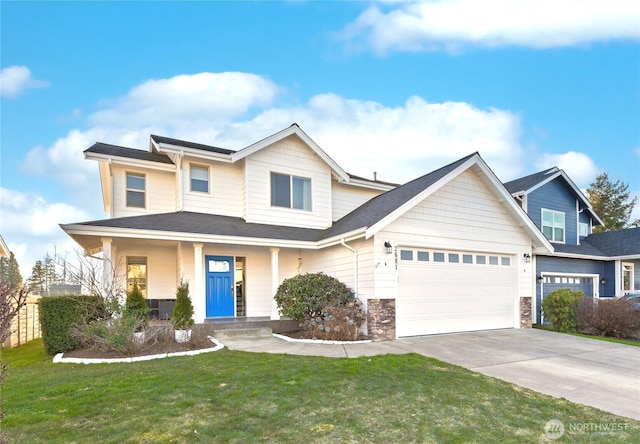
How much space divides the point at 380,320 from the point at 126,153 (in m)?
10.1

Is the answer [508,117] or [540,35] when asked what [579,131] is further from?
[540,35]

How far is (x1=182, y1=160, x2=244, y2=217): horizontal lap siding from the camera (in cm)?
1277

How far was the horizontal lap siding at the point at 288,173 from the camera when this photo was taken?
521 inches

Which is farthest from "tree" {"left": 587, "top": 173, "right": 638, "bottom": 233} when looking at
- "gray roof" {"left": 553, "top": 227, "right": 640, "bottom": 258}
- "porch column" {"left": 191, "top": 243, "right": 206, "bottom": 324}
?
"porch column" {"left": 191, "top": 243, "right": 206, "bottom": 324}

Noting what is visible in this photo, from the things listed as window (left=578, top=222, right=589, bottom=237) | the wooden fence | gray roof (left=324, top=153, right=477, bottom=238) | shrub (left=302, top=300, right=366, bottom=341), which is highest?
gray roof (left=324, top=153, right=477, bottom=238)

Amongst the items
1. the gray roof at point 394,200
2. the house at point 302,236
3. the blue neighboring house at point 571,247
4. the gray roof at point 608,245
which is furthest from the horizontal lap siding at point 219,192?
the gray roof at point 608,245

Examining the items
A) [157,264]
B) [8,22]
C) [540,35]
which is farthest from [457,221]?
[8,22]

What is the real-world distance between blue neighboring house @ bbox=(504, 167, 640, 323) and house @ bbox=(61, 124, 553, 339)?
12.6 feet

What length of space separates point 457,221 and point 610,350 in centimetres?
509

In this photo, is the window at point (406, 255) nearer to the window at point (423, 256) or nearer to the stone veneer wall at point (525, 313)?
the window at point (423, 256)

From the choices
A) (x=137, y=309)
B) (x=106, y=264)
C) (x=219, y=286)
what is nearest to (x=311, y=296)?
(x=219, y=286)

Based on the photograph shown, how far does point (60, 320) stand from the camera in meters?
8.55

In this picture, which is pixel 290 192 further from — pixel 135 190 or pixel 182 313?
pixel 182 313

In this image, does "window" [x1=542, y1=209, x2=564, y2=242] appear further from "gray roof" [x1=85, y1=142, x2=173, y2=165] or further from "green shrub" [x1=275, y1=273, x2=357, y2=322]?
"gray roof" [x1=85, y1=142, x2=173, y2=165]
